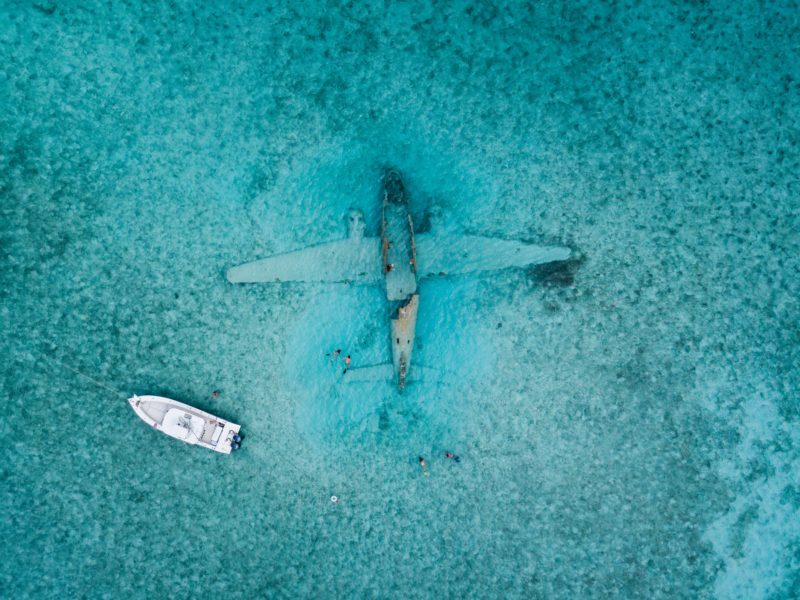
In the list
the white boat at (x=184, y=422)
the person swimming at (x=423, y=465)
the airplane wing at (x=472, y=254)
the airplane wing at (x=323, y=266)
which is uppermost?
the airplane wing at (x=472, y=254)

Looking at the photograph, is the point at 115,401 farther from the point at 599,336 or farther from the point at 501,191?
the point at 599,336

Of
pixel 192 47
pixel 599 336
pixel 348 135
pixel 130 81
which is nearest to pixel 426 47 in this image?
pixel 348 135

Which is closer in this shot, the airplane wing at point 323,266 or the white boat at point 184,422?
the white boat at point 184,422

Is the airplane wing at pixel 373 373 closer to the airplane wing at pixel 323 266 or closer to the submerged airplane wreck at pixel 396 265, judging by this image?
the submerged airplane wreck at pixel 396 265

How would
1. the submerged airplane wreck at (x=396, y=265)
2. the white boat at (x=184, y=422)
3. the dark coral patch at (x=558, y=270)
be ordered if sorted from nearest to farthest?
the white boat at (x=184, y=422), the submerged airplane wreck at (x=396, y=265), the dark coral patch at (x=558, y=270)

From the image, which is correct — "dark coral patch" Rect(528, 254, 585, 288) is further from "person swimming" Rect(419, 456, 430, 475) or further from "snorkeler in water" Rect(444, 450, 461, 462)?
"person swimming" Rect(419, 456, 430, 475)

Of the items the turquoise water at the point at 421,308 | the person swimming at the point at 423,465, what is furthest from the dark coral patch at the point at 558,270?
the person swimming at the point at 423,465

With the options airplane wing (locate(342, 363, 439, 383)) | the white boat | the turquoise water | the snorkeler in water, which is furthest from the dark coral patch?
the white boat

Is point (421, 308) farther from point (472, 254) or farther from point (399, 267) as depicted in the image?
point (472, 254)
